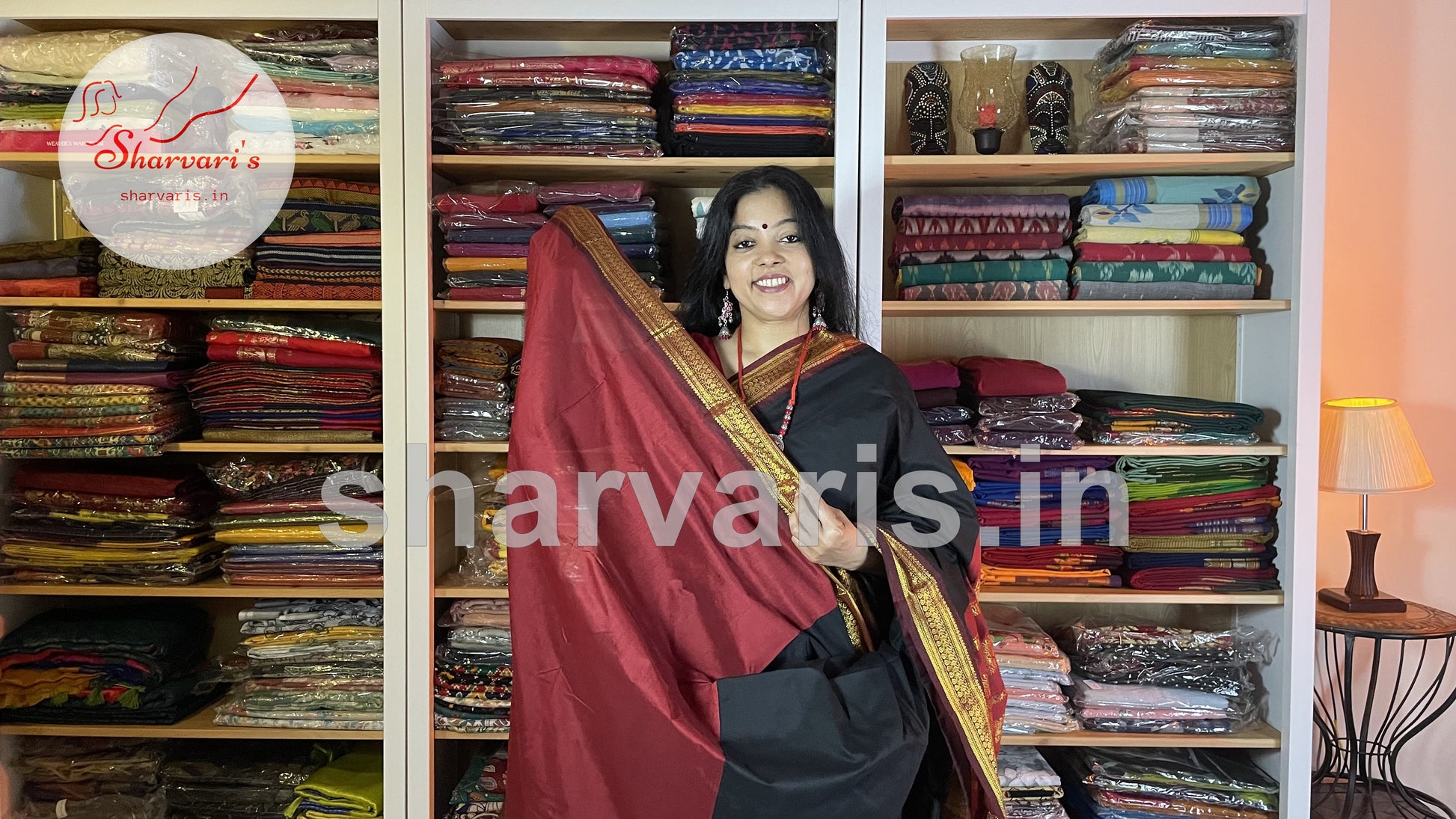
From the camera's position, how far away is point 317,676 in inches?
96.3

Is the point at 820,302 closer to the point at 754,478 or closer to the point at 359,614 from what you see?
the point at 754,478

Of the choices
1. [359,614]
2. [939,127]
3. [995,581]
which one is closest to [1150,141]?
[939,127]

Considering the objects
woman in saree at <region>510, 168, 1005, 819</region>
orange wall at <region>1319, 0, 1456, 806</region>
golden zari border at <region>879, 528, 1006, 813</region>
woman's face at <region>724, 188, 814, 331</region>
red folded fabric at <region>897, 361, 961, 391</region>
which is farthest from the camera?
orange wall at <region>1319, 0, 1456, 806</region>

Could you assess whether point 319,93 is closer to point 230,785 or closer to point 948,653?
point 230,785

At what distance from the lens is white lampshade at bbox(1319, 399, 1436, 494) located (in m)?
2.36

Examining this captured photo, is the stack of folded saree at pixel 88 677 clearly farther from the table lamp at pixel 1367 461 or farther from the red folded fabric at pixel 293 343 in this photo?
the table lamp at pixel 1367 461

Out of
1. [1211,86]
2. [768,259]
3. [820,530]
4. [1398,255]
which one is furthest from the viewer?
[1398,255]

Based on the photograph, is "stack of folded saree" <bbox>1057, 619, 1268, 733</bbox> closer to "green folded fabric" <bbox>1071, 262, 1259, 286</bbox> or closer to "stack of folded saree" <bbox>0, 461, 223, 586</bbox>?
"green folded fabric" <bbox>1071, 262, 1259, 286</bbox>

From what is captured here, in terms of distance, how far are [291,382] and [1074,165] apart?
1823mm

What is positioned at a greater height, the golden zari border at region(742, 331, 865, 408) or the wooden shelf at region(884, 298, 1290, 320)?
the wooden shelf at region(884, 298, 1290, 320)

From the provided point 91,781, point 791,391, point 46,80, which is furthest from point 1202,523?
point 46,80

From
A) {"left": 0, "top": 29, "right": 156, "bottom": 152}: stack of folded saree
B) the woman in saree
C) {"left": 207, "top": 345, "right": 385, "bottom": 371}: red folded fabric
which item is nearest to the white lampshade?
the woman in saree

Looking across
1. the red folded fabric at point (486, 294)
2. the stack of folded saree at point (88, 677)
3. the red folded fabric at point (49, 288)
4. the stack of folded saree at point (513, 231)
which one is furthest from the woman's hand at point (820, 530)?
the red folded fabric at point (49, 288)

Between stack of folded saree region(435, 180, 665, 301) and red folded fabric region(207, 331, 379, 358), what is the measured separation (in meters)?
0.24
